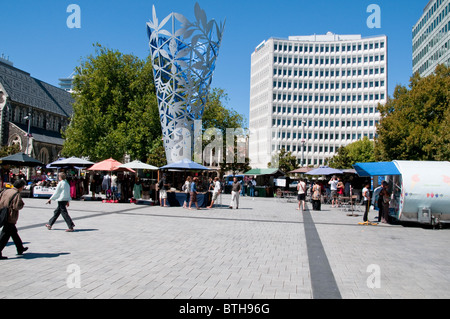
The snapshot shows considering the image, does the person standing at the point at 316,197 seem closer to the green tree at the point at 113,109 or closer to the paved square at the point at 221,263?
the paved square at the point at 221,263

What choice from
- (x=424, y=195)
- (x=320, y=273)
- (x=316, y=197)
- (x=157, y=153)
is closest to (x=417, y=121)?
(x=316, y=197)

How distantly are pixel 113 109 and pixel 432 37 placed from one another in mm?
49911

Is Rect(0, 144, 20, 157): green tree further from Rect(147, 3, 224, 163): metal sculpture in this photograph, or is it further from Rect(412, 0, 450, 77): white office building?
Rect(412, 0, 450, 77): white office building

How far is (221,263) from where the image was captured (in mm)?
7145

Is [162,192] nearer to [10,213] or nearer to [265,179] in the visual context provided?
[10,213]

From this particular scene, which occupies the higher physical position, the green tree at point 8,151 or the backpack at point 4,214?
the green tree at point 8,151

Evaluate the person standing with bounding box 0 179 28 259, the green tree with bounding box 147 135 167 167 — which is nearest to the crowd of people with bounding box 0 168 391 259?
the person standing with bounding box 0 179 28 259

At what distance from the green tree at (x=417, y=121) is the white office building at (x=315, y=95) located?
57.8 m

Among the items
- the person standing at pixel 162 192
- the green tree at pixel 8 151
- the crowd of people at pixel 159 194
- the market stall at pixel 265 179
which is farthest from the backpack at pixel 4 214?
the green tree at pixel 8 151

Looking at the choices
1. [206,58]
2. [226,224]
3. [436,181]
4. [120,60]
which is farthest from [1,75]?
[436,181]

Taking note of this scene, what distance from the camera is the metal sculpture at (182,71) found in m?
29.0

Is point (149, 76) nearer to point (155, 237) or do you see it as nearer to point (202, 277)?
point (155, 237)

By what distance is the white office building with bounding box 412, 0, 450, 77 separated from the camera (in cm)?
5266

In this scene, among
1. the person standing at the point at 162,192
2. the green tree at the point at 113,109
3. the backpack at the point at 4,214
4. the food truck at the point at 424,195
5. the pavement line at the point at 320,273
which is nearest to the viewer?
the pavement line at the point at 320,273
